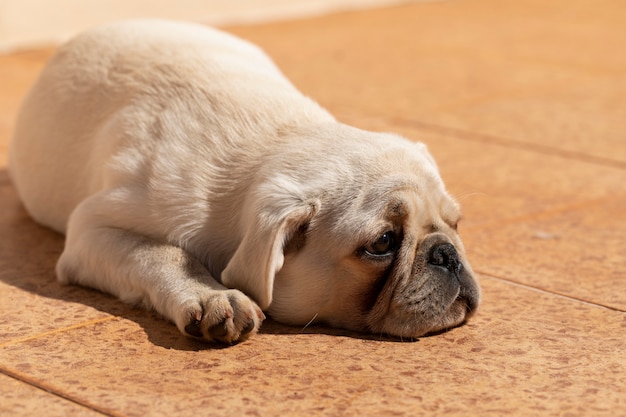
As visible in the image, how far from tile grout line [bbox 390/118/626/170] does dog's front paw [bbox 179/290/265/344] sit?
3.61 m

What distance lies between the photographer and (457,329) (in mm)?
4281

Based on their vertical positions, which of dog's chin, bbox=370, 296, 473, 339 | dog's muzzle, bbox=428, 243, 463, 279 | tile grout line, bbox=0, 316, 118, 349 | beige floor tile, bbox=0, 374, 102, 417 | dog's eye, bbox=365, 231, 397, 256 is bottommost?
tile grout line, bbox=0, 316, 118, 349

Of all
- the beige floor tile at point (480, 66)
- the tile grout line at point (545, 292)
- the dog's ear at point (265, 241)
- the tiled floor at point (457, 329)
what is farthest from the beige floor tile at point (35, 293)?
the beige floor tile at point (480, 66)

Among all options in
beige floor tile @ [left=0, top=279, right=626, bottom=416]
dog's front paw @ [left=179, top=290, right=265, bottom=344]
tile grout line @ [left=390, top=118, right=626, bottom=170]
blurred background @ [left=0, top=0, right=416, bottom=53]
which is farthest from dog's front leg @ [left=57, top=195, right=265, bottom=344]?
blurred background @ [left=0, top=0, right=416, bottom=53]

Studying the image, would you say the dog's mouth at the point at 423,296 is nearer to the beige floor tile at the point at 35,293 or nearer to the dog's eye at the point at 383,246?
the dog's eye at the point at 383,246

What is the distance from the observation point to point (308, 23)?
13.0m

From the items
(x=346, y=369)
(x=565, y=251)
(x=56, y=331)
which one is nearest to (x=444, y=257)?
(x=346, y=369)

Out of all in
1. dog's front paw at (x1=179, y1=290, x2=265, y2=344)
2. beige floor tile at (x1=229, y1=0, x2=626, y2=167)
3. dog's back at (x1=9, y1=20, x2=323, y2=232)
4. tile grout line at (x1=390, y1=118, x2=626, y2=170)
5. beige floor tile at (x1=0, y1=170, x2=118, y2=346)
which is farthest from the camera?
beige floor tile at (x1=229, y1=0, x2=626, y2=167)

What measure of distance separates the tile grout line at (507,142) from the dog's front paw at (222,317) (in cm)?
361

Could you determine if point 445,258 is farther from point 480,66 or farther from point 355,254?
point 480,66

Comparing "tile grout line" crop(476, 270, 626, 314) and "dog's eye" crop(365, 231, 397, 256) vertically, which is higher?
"dog's eye" crop(365, 231, 397, 256)

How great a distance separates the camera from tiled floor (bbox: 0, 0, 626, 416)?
3.57 metres

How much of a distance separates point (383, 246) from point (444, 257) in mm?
238

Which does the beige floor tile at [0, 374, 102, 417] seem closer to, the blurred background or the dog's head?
the dog's head
